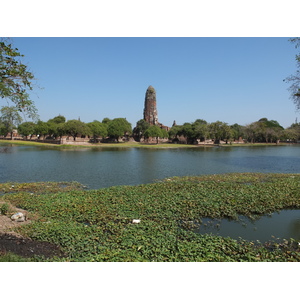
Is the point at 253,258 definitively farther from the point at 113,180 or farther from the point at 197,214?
the point at 113,180

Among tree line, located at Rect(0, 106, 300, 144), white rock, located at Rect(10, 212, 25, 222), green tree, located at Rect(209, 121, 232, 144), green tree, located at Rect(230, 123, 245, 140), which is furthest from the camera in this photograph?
green tree, located at Rect(230, 123, 245, 140)

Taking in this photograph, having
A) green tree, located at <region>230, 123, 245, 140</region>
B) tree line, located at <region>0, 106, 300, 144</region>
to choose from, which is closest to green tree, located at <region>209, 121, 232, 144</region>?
tree line, located at <region>0, 106, 300, 144</region>

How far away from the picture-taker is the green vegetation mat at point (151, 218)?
293 inches

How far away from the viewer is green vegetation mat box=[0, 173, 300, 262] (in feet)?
24.4

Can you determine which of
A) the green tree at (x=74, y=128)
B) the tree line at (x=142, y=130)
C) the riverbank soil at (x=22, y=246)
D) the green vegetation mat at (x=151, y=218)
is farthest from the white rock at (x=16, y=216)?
the green tree at (x=74, y=128)

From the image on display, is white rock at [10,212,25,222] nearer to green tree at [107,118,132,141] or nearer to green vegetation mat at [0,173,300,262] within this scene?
green vegetation mat at [0,173,300,262]

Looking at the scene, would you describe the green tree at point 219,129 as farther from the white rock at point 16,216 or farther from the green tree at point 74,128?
the white rock at point 16,216

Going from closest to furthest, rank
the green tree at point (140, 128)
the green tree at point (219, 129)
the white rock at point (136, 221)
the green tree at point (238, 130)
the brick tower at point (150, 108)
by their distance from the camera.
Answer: the white rock at point (136, 221), the green tree at point (219, 129), the green tree at point (140, 128), the green tree at point (238, 130), the brick tower at point (150, 108)

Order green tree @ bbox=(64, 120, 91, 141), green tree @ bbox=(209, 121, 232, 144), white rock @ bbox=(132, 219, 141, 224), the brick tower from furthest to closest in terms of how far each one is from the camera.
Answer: the brick tower
green tree @ bbox=(209, 121, 232, 144)
green tree @ bbox=(64, 120, 91, 141)
white rock @ bbox=(132, 219, 141, 224)

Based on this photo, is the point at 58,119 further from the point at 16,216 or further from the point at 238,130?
the point at 16,216

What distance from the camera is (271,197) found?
48.2 ft

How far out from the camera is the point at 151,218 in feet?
35.7

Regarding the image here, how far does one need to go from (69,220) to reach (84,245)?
2.96m
